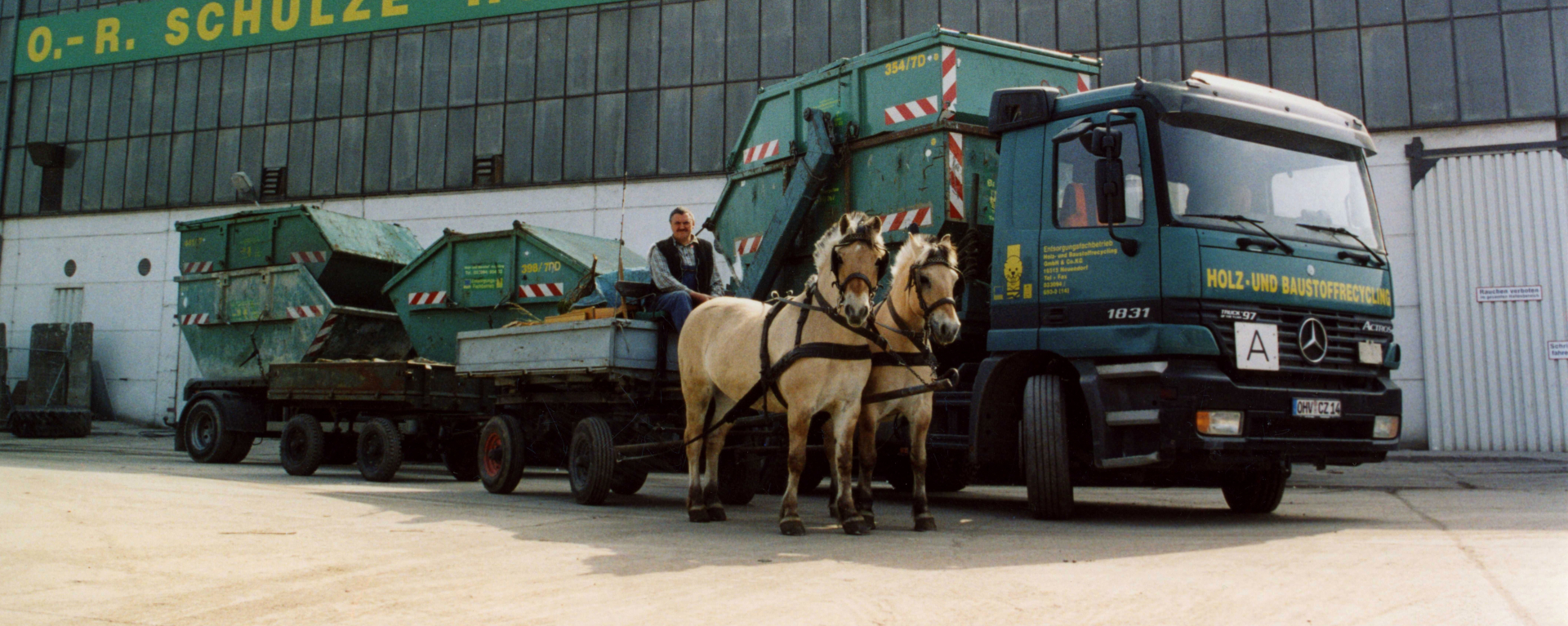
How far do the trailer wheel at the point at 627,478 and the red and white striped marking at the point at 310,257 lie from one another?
278 inches

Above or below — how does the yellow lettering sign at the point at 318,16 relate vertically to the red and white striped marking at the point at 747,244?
above

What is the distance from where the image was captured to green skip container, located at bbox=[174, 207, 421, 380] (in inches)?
583

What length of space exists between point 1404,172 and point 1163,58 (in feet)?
15.4

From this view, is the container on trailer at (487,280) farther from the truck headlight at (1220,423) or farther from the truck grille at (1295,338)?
the truck headlight at (1220,423)

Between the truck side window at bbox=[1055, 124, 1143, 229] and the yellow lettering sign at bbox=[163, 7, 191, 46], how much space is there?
27381 mm

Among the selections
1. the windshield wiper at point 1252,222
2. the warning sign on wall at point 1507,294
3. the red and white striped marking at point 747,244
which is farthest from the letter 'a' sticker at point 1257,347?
the warning sign on wall at point 1507,294

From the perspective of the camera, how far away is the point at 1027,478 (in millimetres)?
7668

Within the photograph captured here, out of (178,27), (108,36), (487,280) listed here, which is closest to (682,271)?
(487,280)

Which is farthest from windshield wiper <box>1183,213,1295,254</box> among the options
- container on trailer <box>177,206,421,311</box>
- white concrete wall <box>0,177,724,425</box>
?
white concrete wall <box>0,177,724,425</box>

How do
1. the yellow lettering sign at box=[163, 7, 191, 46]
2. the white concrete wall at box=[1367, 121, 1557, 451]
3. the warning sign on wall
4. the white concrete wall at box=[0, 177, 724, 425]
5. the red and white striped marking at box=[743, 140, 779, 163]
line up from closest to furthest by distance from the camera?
the red and white striped marking at box=[743, 140, 779, 163] < the warning sign on wall < the white concrete wall at box=[1367, 121, 1557, 451] < the white concrete wall at box=[0, 177, 724, 425] < the yellow lettering sign at box=[163, 7, 191, 46]

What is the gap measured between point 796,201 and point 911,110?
53.5 inches

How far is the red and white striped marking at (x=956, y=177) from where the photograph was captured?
8648 mm

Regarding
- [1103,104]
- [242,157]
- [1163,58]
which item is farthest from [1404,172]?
[242,157]

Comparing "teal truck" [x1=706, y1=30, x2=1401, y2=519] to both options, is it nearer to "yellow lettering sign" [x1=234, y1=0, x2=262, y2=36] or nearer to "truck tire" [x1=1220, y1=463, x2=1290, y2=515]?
"truck tire" [x1=1220, y1=463, x2=1290, y2=515]
